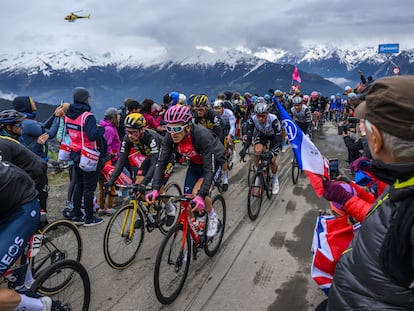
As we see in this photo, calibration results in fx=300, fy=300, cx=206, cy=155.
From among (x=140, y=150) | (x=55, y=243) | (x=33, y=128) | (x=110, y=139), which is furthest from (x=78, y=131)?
(x=55, y=243)

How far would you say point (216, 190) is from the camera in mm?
8172

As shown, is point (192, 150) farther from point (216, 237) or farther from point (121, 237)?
point (121, 237)

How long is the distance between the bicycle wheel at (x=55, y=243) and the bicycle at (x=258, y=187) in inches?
132

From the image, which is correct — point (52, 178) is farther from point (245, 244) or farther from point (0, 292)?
point (0, 292)

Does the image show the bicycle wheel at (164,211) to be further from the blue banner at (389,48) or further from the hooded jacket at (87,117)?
the blue banner at (389,48)

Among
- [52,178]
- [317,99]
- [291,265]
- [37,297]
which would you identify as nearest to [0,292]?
[37,297]

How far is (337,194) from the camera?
2.50m

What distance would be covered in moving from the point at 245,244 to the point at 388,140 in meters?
4.33

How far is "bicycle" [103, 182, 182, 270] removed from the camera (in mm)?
4402

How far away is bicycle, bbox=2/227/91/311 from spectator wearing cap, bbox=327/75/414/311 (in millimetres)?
2675

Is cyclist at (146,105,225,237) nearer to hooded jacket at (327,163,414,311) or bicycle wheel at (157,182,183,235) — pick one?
bicycle wheel at (157,182,183,235)

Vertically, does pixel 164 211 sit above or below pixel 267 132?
below

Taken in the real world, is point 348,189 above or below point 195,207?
above

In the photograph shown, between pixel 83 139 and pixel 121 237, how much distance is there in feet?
6.82
